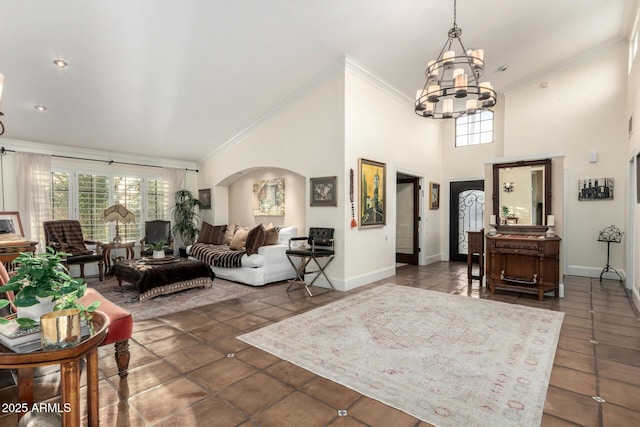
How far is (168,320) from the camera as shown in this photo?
3.63 meters

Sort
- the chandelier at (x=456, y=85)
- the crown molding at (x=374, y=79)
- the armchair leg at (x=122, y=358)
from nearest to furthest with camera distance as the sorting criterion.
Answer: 1. the armchair leg at (x=122, y=358)
2. the chandelier at (x=456, y=85)
3. the crown molding at (x=374, y=79)

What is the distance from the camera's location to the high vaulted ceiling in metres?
3.51

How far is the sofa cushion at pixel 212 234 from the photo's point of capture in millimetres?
7086

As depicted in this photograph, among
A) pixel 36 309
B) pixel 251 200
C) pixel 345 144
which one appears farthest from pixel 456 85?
pixel 251 200

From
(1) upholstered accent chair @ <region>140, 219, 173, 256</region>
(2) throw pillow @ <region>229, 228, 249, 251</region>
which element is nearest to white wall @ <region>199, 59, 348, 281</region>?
(2) throw pillow @ <region>229, 228, 249, 251</region>

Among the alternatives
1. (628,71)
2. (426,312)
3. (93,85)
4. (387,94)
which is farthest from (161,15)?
(628,71)

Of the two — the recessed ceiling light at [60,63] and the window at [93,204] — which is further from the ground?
the recessed ceiling light at [60,63]

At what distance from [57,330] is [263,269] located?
4.01m

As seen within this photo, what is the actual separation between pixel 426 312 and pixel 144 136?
590 cm

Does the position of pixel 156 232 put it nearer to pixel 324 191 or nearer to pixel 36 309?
pixel 324 191

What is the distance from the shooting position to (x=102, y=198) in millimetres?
6734

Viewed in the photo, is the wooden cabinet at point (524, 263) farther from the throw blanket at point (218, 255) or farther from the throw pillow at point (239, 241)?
the throw pillow at point (239, 241)

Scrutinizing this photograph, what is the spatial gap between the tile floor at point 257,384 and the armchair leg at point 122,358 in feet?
0.21

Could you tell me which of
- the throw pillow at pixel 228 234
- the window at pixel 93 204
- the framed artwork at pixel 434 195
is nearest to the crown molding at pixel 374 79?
the framed artwork at pixel 434 195
